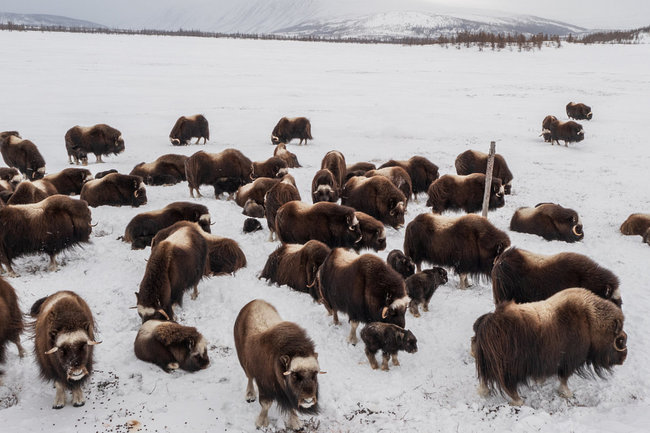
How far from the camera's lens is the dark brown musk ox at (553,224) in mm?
10992

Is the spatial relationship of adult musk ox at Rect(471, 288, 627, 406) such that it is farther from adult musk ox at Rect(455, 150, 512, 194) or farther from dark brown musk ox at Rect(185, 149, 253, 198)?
dark brown musk ox at Rect(185, 149, 253, 198)

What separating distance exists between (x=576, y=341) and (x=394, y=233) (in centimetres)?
608

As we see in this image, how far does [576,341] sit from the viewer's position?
18.2 ft

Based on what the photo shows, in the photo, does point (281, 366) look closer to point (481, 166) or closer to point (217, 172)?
point (217, 172)

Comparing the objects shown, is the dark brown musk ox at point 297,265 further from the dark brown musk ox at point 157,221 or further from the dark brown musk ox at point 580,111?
the dark brown musk ox at point 580,111

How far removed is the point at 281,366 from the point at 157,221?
621 centimetres

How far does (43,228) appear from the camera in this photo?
28.1 ft

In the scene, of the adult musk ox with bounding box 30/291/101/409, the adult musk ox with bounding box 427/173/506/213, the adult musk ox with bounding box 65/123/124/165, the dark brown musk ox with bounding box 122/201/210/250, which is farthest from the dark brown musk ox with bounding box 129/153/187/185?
the adult musk ox with bounding box 30/291/101/409

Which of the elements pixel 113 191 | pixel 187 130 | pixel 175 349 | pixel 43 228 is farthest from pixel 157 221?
pixel 187 130

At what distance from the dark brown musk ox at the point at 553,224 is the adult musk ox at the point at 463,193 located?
1.00 m

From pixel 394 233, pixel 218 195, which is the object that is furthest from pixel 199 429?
pixel 218 195

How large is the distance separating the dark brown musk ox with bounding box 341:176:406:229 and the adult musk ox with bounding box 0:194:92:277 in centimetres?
603

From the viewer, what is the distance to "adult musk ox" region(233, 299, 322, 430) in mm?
4742

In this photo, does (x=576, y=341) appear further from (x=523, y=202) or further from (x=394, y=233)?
(x=523, y=202)
